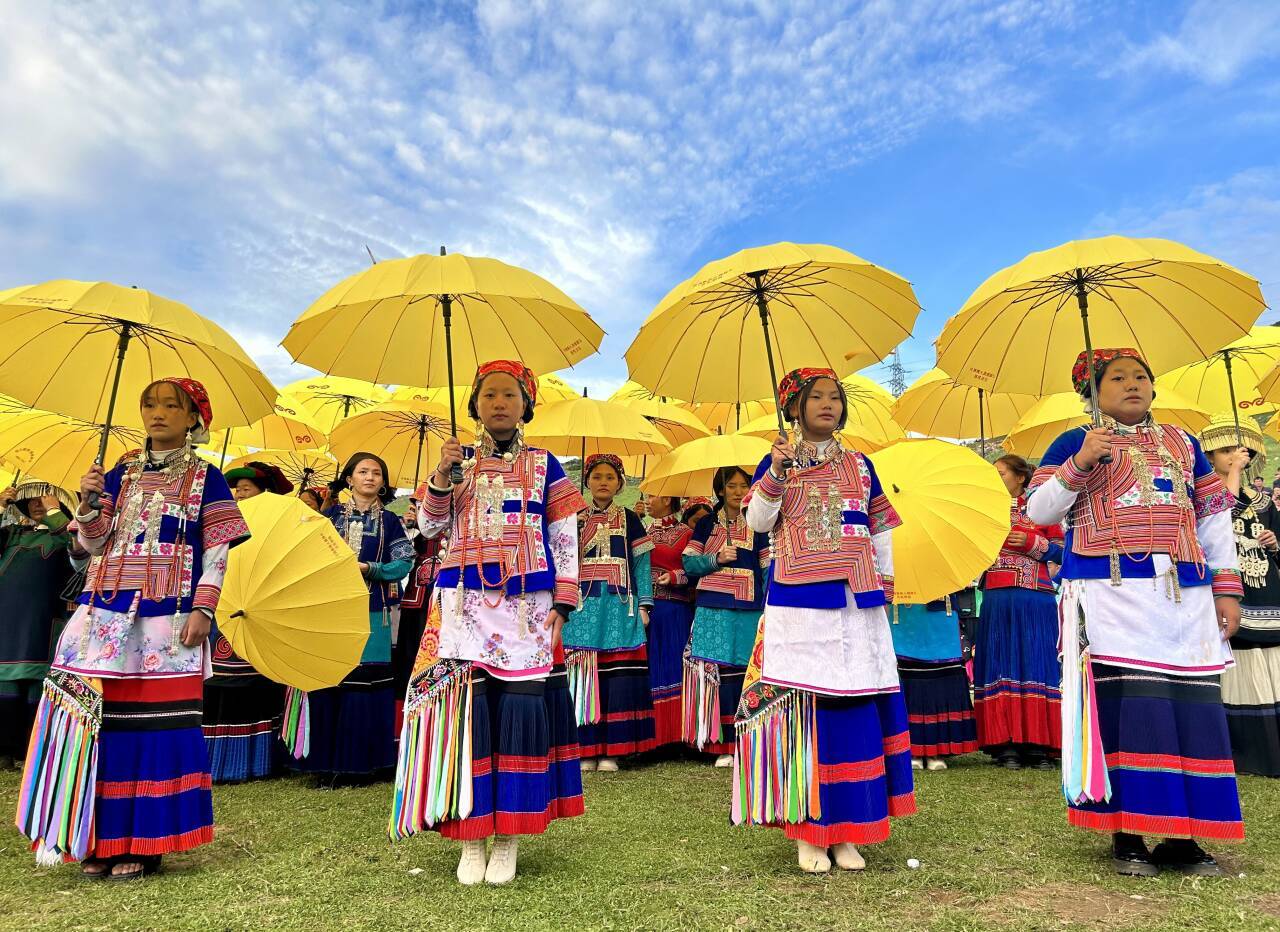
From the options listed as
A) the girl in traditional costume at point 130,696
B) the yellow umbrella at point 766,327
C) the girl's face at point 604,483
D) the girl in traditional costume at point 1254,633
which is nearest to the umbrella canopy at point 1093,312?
the yellow umbrella at point 766,327

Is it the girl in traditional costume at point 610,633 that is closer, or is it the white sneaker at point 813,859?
the white sneaker at point 813,859

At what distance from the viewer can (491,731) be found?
12.7 feet

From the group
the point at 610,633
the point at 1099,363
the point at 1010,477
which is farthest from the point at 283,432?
the point at 1099,363

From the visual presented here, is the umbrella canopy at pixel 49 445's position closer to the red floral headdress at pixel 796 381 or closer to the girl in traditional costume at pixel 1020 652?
the red floral headdress at pixel 796 381

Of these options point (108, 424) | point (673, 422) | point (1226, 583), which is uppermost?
point (673, 422)

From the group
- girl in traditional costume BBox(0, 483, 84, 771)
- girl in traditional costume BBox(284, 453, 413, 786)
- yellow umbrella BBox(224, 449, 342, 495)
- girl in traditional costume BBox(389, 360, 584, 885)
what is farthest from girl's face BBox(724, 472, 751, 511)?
yellow umbrella BBox(224, 449, 342, 495)

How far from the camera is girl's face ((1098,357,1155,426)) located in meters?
4.03

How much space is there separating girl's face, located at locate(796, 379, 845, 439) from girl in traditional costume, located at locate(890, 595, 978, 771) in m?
2.66

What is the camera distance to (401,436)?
7.89m

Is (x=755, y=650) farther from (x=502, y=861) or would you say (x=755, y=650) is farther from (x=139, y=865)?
(x=139, y=865)

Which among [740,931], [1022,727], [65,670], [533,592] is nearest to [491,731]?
[533,592]

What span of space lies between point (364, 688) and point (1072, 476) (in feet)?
15.3

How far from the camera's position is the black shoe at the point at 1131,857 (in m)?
3.67

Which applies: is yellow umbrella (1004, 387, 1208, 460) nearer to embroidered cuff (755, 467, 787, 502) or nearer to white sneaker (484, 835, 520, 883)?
embroidered cuff (755, 467, 787, 502)
